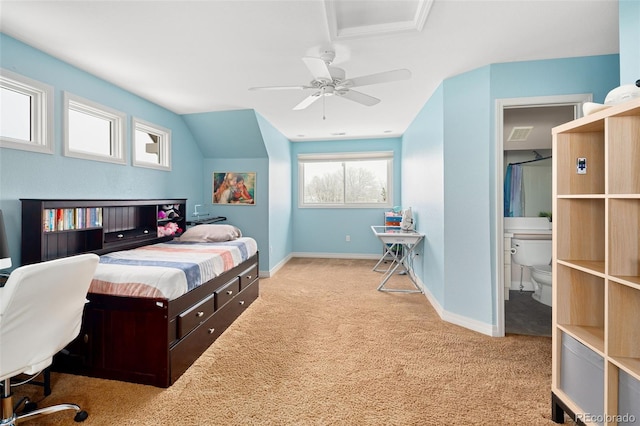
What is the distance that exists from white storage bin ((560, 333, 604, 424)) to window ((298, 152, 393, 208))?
443cm

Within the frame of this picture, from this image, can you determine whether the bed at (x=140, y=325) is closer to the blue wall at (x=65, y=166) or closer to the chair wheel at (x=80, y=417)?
the chair wheel at (x=80, y=417)

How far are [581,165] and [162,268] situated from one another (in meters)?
2.79

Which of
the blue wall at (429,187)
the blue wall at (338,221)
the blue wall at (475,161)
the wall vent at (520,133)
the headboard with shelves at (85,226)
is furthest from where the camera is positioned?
the blue wall at (338,221)

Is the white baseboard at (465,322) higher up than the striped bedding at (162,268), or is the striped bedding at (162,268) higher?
the striped bedding at (162,268)

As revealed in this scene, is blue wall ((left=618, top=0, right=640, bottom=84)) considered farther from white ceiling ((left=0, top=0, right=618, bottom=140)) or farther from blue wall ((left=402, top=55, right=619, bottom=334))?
blue wall ((left=402, top=55, right=619, bottom=334))

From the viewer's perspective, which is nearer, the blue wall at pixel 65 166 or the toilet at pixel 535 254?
the blue wall at pixel 65 166

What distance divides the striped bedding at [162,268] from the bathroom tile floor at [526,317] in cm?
286

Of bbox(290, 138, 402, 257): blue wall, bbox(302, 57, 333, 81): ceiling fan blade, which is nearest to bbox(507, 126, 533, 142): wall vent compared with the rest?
bbox(290, 138, 402, 257): blue wall

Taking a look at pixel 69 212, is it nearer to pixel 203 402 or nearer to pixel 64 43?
pixel 64 43

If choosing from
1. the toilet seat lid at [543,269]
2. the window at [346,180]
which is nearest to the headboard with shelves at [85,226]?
the window at [346,180]

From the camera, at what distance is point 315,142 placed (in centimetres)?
604

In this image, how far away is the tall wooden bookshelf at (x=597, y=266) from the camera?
1.30 m

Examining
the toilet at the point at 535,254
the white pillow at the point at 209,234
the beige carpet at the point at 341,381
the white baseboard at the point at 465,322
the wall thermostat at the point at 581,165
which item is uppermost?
the wall thermostat at the point at 581,165

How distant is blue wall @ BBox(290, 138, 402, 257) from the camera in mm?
5914
